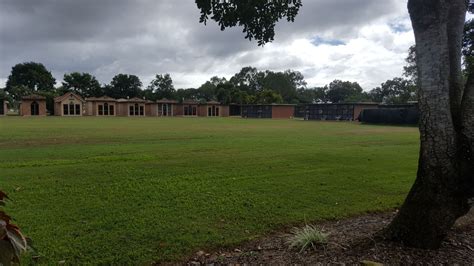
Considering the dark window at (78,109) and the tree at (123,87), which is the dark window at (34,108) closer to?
the dark window at (78,109)

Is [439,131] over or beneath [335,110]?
beneath

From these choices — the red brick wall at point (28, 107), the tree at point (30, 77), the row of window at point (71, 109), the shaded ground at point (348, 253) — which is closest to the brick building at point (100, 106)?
the row of window at point (71, 109)

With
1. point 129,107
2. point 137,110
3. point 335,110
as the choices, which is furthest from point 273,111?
point 129,107

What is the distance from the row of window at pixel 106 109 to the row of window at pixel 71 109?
4.73 m

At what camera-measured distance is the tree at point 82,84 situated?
251ft

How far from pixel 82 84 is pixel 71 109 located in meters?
15.8

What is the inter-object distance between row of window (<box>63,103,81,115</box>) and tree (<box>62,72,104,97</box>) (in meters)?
13.4

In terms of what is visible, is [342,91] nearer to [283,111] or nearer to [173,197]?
[283,111]

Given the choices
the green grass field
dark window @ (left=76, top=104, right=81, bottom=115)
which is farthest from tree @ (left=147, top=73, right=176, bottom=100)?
the green grass field

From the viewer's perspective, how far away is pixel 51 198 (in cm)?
571

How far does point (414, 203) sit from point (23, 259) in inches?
155

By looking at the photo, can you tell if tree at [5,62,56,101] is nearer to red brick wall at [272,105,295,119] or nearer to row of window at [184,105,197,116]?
row of window at [184,105,197,116]

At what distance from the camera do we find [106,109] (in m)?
69.8

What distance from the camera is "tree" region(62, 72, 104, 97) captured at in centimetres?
7664
